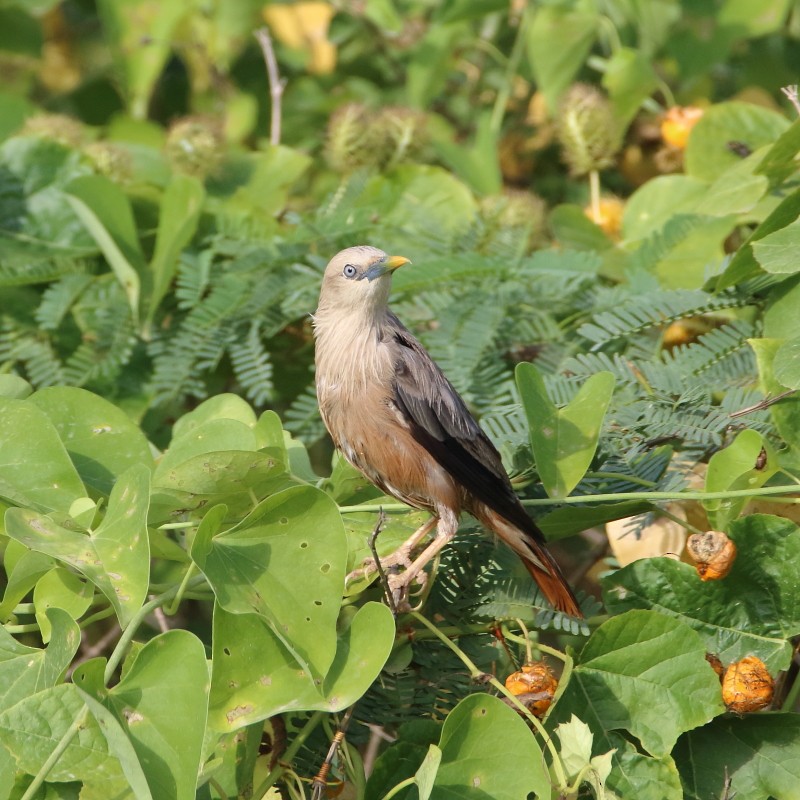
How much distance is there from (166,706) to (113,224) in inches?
95.9

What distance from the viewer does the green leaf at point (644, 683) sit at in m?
2.50

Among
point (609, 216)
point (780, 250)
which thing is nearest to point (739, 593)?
point (780, 250)

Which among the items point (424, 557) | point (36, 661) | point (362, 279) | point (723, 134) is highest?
point (723, 134)

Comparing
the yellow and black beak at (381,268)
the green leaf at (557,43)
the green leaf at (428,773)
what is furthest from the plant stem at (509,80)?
the green leaf at (428,773)

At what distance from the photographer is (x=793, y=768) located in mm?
2543

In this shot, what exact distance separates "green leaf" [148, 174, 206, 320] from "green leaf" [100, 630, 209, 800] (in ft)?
6.61

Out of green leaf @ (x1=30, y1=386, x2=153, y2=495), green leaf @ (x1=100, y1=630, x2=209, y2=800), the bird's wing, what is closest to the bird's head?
the bird's wing

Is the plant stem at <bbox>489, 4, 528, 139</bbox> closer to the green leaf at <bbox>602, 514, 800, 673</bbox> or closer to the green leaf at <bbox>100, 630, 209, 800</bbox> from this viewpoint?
the green leaf at <bbox>602, 514, 800, 673</bbox>

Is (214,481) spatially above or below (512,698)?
above

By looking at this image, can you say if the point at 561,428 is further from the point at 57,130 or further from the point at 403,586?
the point at 57,130

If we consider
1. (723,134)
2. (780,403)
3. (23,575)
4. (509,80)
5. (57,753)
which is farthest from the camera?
(509,80)

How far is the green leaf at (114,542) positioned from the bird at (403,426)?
0.80 m

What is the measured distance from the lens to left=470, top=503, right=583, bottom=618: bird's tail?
2789mm

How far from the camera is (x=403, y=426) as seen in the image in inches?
132
